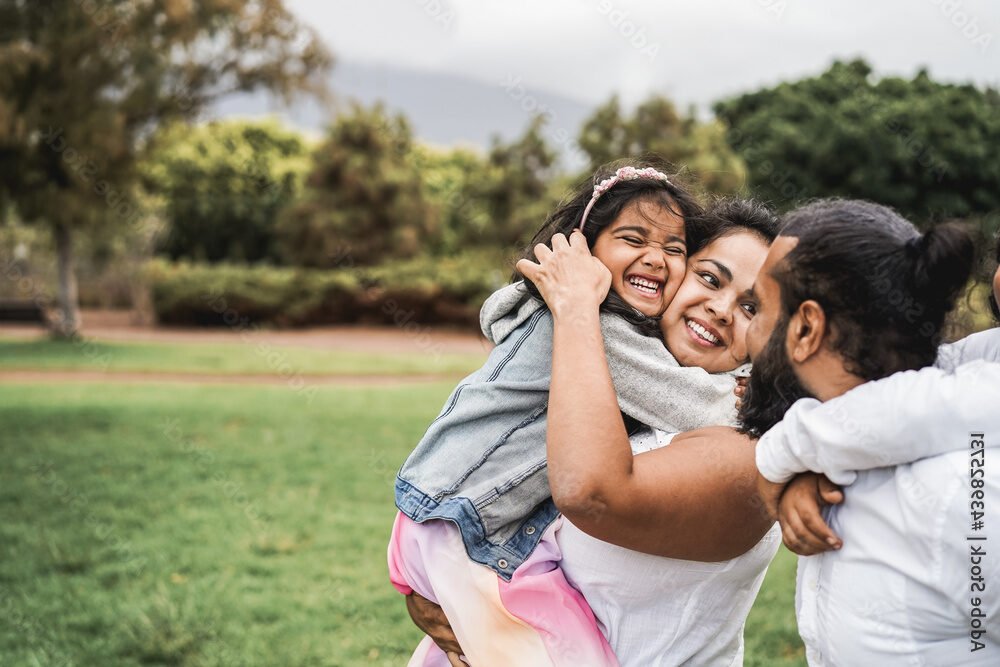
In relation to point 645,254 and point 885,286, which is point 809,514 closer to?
point 885,286

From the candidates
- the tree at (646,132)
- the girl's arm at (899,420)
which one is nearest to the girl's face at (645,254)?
the girl's arm at (899,420)

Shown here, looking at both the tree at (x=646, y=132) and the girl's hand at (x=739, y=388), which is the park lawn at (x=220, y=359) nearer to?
the tree at (x=646, y=132)

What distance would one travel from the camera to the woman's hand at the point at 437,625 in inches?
80.0

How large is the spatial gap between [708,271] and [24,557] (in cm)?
546

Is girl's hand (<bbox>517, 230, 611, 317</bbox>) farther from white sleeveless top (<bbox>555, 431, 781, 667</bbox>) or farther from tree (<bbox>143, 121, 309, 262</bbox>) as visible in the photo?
tree (<bbox>143, 121, 309, 262</bbox>)

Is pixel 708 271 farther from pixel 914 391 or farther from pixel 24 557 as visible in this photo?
pixel 24 557

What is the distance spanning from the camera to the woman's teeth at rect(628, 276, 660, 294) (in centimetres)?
207

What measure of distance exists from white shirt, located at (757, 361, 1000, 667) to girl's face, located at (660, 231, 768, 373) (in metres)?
0.57

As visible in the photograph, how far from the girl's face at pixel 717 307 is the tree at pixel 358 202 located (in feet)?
80.3

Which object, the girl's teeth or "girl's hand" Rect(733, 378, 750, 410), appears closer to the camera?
"girl's hand" Rect(733, 378, 750, 410)

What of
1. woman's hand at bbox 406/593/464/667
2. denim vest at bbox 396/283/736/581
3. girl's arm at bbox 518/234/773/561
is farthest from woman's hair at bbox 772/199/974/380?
woman's hand at bbox 406/593/464/667

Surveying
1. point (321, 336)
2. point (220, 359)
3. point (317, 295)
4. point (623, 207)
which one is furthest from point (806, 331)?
point (317, 295)

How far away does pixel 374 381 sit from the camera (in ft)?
49.6

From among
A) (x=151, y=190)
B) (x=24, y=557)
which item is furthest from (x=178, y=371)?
(x=24, y=557)
